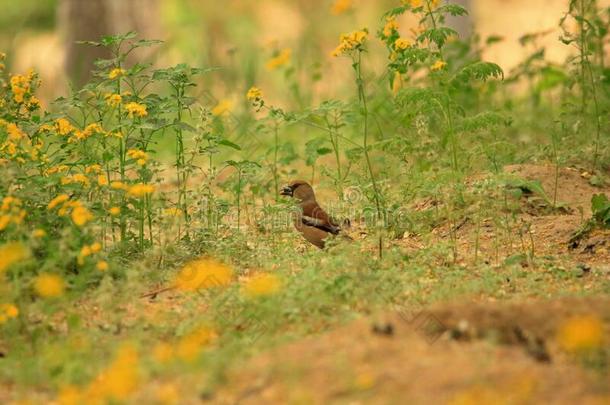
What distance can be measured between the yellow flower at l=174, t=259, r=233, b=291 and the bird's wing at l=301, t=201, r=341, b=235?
0.83m

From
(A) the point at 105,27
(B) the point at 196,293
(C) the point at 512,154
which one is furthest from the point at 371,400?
(A) the point at 105,27

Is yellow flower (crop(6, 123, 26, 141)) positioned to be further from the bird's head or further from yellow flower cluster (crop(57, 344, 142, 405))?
yellow flower cluster (crop(57, 344, 142, 405))

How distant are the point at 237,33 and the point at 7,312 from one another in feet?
38.5

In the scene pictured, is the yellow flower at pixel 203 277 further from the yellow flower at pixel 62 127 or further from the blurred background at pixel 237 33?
the blurred background at pixel 237 33

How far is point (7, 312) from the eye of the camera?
4965 millimetres

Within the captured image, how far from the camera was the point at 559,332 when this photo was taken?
4363 mm

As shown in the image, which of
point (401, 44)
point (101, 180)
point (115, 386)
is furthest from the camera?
point (401, 44)

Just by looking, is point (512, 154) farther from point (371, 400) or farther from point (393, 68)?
point (371, 400)

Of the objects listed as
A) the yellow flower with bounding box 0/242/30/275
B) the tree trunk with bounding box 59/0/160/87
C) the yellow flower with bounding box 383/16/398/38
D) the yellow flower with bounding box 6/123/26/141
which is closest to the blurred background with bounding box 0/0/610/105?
the tree trunk with bounding box 59/0/160/87

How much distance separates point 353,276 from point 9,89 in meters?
2.30

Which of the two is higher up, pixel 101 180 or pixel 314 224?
pixel 101 180

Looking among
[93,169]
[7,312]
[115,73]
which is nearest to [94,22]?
[115,73]

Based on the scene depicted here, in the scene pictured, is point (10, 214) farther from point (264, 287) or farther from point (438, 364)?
point (438, 364)

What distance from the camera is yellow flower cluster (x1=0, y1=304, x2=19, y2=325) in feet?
16.0
